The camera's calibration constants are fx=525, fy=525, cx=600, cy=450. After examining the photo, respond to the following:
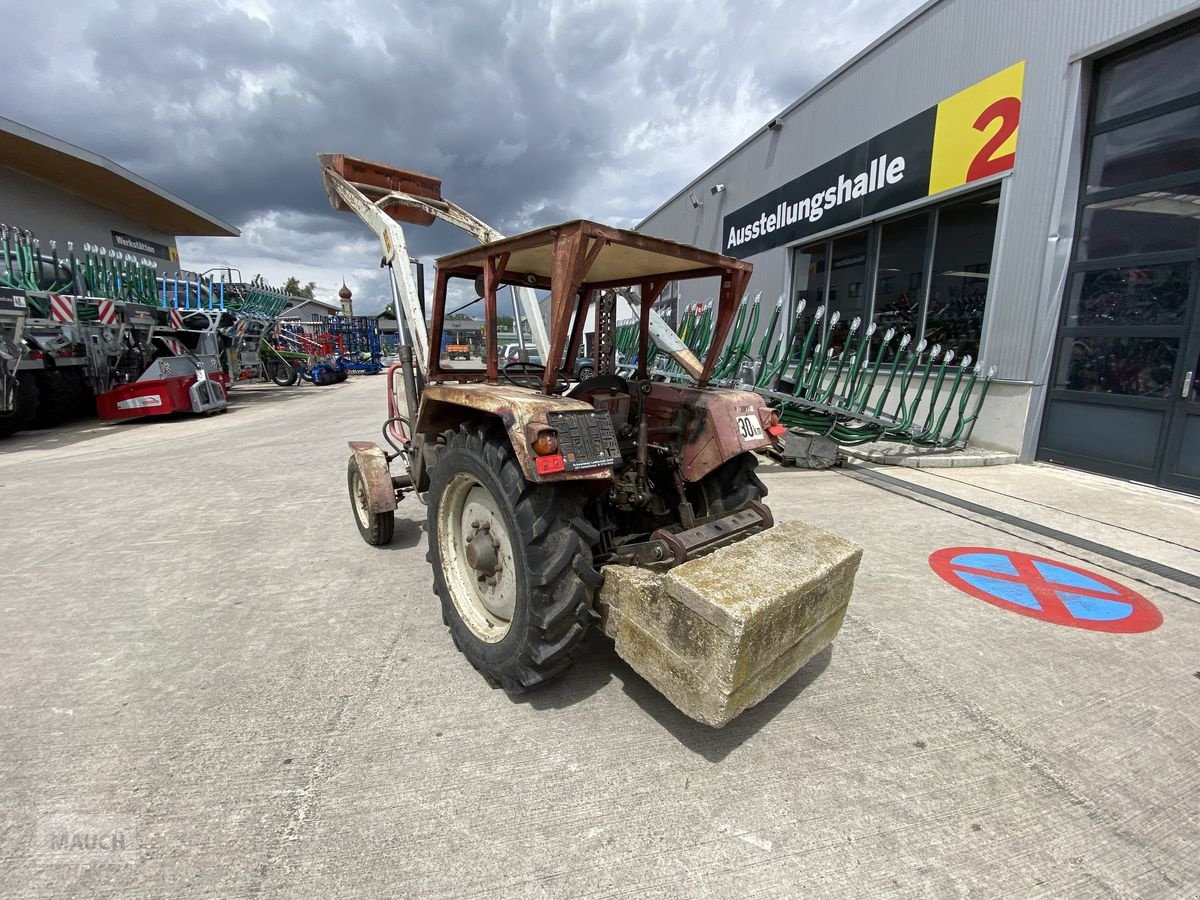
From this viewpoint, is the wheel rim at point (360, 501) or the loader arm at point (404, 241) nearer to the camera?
the loader arm at point (404, 241)

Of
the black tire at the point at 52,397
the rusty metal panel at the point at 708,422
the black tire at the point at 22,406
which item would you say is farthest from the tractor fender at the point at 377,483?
the black tire at the point at 52,397

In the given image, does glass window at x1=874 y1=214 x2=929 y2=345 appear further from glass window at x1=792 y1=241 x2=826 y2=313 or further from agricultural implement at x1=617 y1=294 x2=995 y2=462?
glass window at x1=792 y1=241 x2=826 y2=313

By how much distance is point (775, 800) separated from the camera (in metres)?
1.75

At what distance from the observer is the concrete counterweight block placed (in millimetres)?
Answer: 1677

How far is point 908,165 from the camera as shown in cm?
771

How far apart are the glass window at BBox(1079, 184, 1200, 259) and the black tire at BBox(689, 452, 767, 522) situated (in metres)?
5.81

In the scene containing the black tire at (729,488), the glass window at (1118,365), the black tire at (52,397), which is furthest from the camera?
the black tire at (52,397)

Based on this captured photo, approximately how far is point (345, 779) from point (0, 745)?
→ 140 centimetres

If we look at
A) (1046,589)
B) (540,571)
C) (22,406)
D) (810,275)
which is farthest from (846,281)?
(22,406)

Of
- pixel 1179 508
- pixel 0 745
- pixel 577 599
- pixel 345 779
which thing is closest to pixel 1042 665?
pixel 577 599

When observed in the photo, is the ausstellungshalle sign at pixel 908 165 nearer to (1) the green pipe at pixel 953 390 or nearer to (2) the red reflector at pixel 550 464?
(1) the green pipe at pixel 953 390

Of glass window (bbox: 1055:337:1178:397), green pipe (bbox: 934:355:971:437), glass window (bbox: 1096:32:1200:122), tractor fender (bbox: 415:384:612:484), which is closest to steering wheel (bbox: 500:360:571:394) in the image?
tractor fender (bbox: 415:384:612:484)

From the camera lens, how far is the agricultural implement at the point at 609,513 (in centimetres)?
181

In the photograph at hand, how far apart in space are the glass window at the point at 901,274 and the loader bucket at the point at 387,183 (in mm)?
7046
